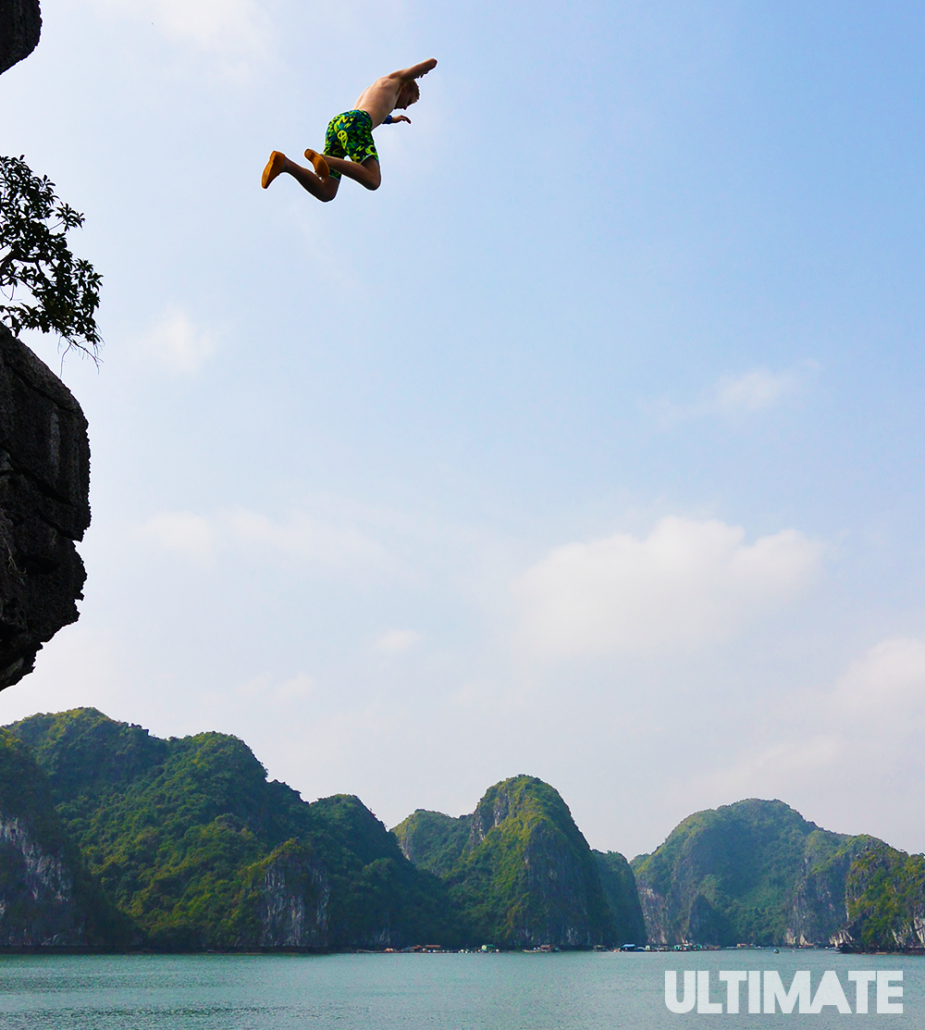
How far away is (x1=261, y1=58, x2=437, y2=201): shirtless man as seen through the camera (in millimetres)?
4539

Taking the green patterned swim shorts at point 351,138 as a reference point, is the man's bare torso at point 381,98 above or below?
above

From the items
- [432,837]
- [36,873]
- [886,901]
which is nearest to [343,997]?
[36,873]

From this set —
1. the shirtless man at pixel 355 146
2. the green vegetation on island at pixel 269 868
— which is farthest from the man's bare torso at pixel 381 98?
the green vegetation on island at pixel 269 868

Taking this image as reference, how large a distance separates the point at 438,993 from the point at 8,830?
41.9 meters

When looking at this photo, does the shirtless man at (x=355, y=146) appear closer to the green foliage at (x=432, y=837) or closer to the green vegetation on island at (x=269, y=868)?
the green vegetation on island at (x=269, y=868)

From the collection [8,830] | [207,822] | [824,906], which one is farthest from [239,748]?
[824,906]

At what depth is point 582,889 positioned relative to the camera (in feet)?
381

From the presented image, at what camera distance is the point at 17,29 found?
659cm

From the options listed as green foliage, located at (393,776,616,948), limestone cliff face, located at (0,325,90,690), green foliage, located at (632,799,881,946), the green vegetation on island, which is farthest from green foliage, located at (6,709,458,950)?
limestone cliff face, located at (0,325,90,690)

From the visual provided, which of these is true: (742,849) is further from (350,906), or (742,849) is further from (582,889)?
(350,906)

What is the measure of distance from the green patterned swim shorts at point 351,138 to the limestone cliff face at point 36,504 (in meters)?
2.80

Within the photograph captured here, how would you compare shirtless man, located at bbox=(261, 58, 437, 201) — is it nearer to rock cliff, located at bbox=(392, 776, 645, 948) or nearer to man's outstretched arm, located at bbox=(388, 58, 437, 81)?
man's outstretched arm, located at bbox=(388, 58, 437, 81)

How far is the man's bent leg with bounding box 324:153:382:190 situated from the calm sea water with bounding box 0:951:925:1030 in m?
38.4

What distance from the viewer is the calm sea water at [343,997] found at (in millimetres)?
38406
